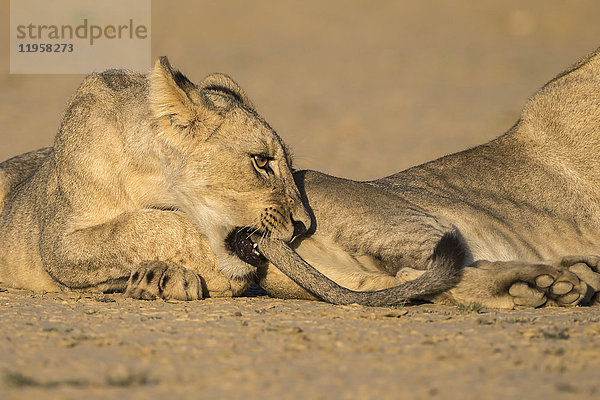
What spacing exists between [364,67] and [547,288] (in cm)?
1808

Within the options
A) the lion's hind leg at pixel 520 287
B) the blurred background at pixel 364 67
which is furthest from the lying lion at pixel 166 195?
the blurred background at pixel 364 67

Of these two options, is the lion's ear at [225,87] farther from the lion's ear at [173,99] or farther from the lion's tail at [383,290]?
the lion's tail at [383,290]

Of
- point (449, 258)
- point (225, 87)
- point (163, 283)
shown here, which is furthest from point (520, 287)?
point (225, 87)

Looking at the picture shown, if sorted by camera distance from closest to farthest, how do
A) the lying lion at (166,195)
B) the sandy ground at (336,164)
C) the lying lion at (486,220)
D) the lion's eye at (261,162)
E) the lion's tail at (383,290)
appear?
the sandy ground at (336,164) < the lion's tail at (383,290) < the lying lion at (486,220) < the lying lion at (166,195) < the lion's eye at (261,162)

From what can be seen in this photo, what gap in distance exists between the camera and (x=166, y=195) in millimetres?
5605

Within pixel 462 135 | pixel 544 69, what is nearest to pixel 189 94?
pixel 462 135

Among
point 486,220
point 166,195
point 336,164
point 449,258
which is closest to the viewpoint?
point 449,258

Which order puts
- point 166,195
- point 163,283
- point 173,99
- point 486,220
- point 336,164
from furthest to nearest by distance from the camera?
1. point 336,164
2. point 486,220
3. point 166,195
4. point 173,99
5. point 163,283

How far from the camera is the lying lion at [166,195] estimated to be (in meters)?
5.36

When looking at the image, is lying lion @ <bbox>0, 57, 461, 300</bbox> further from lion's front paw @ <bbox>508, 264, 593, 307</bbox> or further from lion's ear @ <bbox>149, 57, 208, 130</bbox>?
lion's front paw @ <bbox>508, 264, 593, 307</bbox>

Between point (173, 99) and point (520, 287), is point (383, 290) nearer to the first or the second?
point (520, 287)

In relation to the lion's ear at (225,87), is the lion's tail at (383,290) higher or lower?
lower

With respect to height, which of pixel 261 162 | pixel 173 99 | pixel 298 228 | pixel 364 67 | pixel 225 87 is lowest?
pixel 298 228

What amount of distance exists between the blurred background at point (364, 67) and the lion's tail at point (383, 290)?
7.02m
